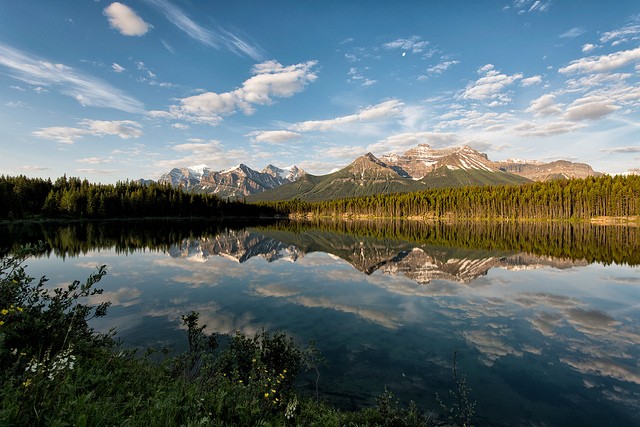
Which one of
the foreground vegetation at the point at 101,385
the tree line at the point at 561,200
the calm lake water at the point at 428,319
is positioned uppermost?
the tree line at the point at 561,200

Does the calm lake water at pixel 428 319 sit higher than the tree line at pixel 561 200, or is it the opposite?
the tree line at pixel 561 200

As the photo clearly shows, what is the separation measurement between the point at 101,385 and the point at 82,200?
594 ft

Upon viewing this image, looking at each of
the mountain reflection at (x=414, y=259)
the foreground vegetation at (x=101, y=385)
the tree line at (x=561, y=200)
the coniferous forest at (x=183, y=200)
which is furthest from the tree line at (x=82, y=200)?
the tree line at (x=561, y=200)

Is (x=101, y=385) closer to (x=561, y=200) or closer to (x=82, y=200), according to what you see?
(x=82, y=200)

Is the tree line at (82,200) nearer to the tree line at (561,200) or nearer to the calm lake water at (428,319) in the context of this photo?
the calm lake water at (428,319)

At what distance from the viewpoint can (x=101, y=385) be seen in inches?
311

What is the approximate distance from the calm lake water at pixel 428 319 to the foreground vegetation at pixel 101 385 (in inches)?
118

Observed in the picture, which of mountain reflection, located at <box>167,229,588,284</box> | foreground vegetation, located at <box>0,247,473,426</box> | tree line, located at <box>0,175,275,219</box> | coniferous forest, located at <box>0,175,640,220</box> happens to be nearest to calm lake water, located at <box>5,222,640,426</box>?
mountain reflection, located at <box>167,229,588,284</box>

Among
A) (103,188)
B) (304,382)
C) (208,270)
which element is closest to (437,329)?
(304,382)

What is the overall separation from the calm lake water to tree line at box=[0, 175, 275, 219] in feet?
395

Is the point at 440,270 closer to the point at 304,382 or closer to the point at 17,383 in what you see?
the point at 304,382

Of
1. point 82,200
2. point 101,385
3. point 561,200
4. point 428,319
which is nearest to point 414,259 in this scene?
point 428,319

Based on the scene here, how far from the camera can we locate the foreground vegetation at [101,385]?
5539 mm

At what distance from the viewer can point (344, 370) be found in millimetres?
15578
